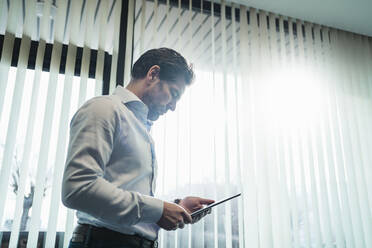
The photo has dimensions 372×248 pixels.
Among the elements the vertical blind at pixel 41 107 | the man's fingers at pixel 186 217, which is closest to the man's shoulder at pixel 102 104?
the man's fingers at pixel 186 217

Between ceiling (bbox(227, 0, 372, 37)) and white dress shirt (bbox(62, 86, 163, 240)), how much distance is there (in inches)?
76.7

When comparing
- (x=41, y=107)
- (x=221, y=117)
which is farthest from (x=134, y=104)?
(x=221, y=117)

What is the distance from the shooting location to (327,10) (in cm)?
266

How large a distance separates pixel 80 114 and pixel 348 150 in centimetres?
242

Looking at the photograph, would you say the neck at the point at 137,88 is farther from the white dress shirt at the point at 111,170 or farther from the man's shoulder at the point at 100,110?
the man's shoulder at the point at 100,110

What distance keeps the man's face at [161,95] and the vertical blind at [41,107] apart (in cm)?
83

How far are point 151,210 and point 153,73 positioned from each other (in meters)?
0.58

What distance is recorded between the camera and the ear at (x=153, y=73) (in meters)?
1.27

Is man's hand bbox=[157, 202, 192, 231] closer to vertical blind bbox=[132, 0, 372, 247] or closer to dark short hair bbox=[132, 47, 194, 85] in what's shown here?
dark short hair bbox=[132, 47, 194, 85]

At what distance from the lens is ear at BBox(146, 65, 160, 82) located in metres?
1.27

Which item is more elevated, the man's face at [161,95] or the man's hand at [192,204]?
the man's face at [161,95]

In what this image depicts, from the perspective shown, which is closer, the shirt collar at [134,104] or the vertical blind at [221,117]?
the shirt collar at [134,104]

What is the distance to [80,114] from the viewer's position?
953mm

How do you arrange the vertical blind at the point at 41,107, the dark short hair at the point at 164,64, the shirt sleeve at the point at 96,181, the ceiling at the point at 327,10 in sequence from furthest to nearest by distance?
the ceiling at the point at 327,10 < the vertical blind at the point at 41,107 < the dark short hair at the point at 164,64 < the shirt sleeve at the point at 96,181
